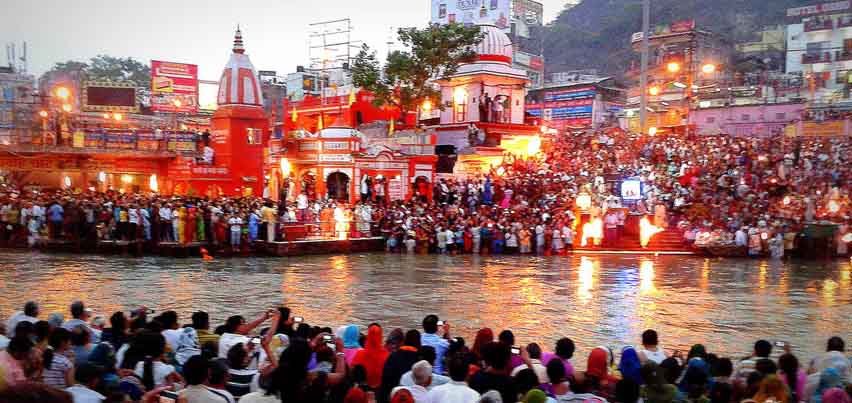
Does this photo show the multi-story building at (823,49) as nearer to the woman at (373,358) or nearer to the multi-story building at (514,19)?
the multi-story building at (514,19)

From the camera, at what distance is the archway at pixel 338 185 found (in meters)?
30.2

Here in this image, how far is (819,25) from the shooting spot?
57.4 meters

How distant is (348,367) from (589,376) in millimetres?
2271

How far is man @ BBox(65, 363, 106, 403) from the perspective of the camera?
Answer: 466 centimetres

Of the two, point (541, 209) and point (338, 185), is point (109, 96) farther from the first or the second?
point (541, 209)

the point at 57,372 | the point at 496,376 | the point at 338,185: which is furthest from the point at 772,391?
the point at 338,185

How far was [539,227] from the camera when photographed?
23.8 metres

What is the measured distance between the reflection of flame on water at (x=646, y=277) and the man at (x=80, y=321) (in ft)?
38.5

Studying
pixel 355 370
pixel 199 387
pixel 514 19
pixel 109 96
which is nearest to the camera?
pixel 199 387

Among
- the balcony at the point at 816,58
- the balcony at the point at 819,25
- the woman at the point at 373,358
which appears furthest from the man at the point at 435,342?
the balcony at the point at 819,25

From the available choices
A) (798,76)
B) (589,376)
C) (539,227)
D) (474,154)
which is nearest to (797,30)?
(798,76)

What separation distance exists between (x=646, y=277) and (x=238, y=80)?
22.9 metres

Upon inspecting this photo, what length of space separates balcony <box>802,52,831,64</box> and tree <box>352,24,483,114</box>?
34.9m

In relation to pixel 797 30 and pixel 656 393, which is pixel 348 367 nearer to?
pixel 656 393
